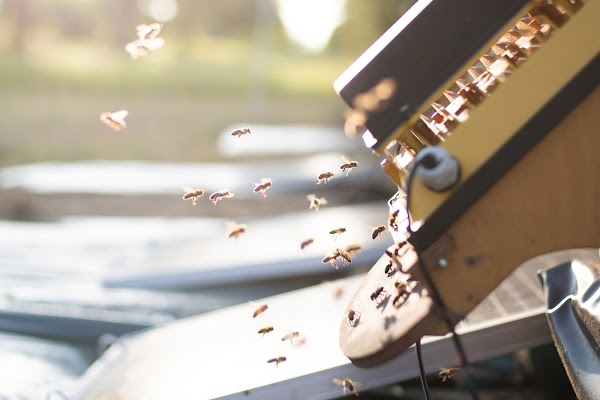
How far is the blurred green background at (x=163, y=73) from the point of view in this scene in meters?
15.0

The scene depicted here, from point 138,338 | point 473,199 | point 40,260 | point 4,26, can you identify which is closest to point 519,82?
point 473,199

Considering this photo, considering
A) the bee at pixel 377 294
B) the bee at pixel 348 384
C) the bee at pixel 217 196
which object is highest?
the bee at pixel 217 196

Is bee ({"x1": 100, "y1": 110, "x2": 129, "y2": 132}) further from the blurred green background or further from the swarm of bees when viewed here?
the blurred green background

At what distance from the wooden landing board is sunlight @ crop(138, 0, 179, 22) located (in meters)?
23.0

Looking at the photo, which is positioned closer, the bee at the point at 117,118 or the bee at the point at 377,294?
the bee at the point at 377,294

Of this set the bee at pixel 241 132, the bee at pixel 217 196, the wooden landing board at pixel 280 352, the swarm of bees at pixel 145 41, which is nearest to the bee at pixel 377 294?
the wooden landing board at pixel 280 352

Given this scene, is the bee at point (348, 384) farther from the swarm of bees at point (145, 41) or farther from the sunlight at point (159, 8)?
the sunlight at point (159, 8)

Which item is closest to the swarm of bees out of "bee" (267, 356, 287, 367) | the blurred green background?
"bee" (267, 356, 287, 367)

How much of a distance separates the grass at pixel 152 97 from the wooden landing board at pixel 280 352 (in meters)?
10.2

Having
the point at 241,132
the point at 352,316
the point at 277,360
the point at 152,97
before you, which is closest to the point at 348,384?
the point at 277,360

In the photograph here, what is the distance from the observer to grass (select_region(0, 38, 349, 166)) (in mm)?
14344

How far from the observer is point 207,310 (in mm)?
3289

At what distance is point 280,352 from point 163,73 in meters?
23.0

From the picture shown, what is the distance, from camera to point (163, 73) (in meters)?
24.3
